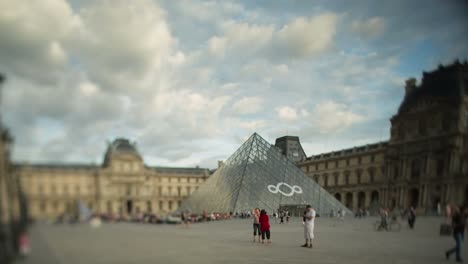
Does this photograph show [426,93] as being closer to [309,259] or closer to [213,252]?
[309,259]

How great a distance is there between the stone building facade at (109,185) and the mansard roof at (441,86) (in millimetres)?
3262

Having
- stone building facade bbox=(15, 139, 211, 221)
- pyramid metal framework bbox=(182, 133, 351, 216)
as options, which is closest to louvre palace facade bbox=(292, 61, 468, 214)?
stone building facade bbox=(15, 139, 211, 221)

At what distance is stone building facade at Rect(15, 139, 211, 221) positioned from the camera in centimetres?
258

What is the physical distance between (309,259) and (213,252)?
7.23ft

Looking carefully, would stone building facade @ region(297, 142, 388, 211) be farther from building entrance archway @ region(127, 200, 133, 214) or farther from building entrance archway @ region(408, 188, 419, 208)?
building entrance archway @ region(127, 200, 133, 214)

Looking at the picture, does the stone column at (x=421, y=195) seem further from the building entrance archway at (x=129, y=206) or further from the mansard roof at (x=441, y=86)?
the building entrance archway at (x=129, y=206)

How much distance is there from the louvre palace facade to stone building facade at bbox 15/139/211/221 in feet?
10.6

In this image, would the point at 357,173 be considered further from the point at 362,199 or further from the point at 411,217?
the point at 411,217

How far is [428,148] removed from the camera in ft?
17.0

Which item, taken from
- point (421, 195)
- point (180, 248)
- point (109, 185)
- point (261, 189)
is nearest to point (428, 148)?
point (421, 195)

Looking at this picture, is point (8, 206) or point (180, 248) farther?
point (180, 248)

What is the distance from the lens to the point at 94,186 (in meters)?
2.84

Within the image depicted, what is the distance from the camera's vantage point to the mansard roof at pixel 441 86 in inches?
185

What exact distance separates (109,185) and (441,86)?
4.19m
